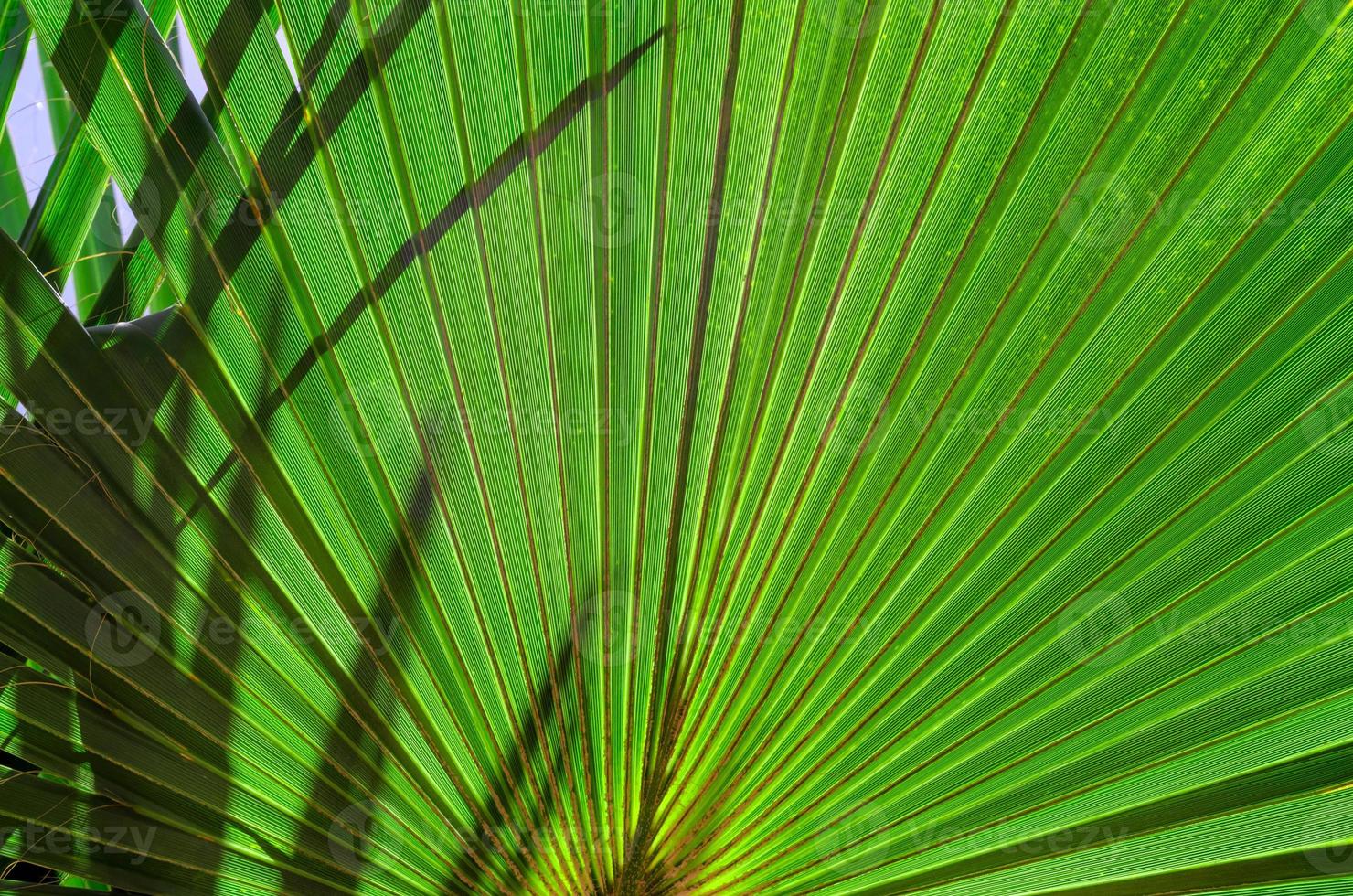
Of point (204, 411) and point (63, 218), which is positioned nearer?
point (204, 411)

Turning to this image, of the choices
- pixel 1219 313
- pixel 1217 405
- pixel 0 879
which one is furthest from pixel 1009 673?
pixel 0 879

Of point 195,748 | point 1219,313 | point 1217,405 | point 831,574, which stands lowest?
point 195,748

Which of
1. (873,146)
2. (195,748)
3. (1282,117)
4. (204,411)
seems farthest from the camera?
(195,748)

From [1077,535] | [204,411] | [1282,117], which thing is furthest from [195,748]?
[1282,117]

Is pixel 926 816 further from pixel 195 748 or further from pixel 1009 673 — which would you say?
pixel 195 748

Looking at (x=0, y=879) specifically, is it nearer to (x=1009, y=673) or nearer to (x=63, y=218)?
(x=63, y=218)

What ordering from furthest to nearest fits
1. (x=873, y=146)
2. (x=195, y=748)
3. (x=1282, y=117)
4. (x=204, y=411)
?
(x=195, y=748) < (x=204, y=411) < (x=873, y=146) < (x=1282, y=117)

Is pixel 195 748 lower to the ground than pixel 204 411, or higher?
lower
